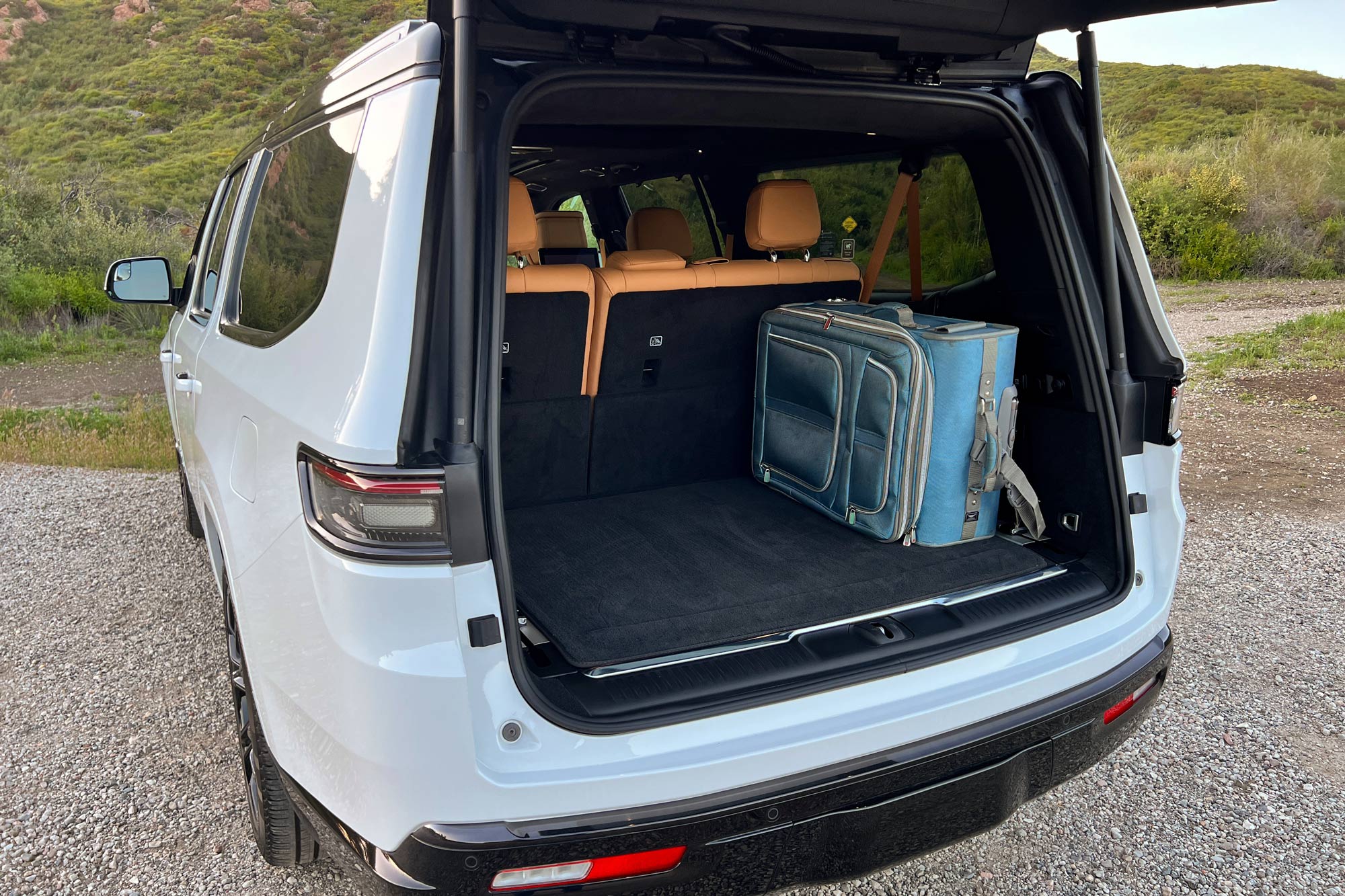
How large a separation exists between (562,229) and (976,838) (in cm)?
318

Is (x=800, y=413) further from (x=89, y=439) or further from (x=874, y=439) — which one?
(x=89, y=439)

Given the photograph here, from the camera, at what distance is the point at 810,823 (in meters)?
1.50

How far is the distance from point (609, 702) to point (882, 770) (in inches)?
19.2

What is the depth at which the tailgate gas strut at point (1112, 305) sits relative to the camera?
205cm

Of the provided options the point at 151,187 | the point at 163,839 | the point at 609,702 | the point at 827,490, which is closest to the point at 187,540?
the point at 163,839

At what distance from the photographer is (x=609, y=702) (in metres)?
1.53

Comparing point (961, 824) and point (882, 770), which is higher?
point (882, 770)

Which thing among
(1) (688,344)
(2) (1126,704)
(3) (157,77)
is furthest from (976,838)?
(3) (157,77)

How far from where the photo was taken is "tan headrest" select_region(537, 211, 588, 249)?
4215 millimetres

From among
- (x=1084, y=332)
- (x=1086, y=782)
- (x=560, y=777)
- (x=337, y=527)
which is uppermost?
(x=1084, y=332)

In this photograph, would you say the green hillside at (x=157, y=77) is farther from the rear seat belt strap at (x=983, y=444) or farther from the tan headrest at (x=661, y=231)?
the rear seat belt strap at (x=983, y=444)

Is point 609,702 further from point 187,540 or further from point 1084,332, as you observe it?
point 187,540

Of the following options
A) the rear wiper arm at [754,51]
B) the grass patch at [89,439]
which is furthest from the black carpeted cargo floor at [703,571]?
the grass patch at [89,439]

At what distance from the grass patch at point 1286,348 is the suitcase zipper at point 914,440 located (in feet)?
22.7
